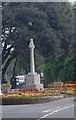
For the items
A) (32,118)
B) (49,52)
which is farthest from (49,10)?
(32,118)

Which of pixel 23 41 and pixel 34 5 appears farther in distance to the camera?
pixel 34 5

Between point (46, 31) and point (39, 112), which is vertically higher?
point (46, 31)

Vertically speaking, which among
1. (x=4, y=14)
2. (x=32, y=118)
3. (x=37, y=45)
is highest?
(x=4, y=14)

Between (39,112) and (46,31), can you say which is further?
(46,31)

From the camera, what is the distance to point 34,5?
58.3 m

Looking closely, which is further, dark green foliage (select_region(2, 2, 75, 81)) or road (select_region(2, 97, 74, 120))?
dark green foliage (select_region(2, 2, 75, 81))

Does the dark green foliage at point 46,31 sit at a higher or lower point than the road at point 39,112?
higher

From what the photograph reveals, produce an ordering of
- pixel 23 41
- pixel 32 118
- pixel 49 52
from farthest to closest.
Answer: pixel 49 52 → pixel 23 41 → pixel 32 118

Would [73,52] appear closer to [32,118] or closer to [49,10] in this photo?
[49,10]

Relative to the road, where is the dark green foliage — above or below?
above

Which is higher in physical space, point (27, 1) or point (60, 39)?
point (27, 1)

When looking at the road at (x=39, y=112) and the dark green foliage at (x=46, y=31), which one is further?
the dark green foliage at (x=46, y=31)

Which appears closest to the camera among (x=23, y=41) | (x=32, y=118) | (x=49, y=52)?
(x=32, y=118)

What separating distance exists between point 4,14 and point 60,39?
8.26 metres
